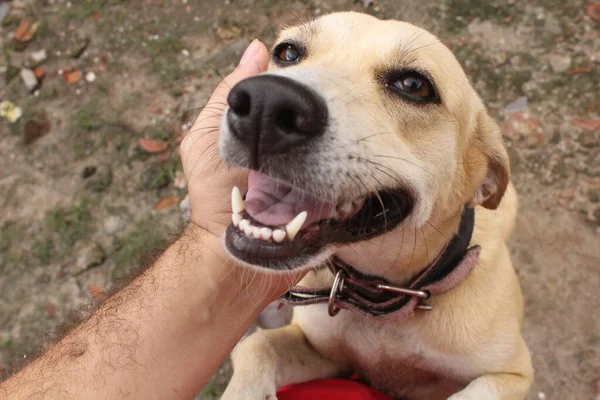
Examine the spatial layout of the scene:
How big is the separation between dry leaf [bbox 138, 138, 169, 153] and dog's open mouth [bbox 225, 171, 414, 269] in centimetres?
298

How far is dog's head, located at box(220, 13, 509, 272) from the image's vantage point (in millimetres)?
1746

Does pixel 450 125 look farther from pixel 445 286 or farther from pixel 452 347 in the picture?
pixel 452 347

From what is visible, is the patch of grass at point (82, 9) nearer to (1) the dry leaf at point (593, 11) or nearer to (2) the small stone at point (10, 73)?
(2) the small stone at point (10, 73)

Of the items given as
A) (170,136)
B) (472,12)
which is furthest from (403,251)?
(472,12)

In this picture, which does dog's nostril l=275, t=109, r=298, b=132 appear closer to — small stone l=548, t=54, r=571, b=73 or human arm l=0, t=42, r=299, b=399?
human arm l=0, t=42, r=299, b=399

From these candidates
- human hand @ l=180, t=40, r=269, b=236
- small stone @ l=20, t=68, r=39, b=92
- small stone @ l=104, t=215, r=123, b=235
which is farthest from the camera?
small stone @ l=20, t=68, r=39, b=92

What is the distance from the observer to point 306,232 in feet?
6.46

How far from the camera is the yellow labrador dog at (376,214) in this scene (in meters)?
1.80

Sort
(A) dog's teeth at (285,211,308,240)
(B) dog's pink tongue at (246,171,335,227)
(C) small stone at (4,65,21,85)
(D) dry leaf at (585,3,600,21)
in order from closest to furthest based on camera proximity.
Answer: (A) dog's teeth at (285,211,308,240)
(B) dog's pink tongue at (246,171,335,227)
(D) dry leaf at (585,3,600,21)
(C) small stone at (4,65,21,85)

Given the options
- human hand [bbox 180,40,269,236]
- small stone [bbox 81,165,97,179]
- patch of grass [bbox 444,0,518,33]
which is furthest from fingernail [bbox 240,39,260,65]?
patch of grass [bbox 444,0,518,33]

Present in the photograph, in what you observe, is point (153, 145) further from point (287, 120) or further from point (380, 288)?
point (287, 120)

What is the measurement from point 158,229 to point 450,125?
307cm

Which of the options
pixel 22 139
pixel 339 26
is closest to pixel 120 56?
pixel 22 139

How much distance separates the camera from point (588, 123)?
4.31 m
